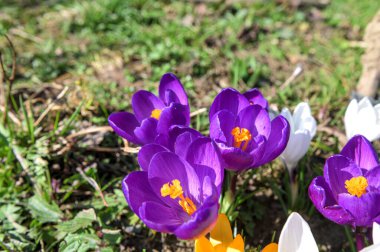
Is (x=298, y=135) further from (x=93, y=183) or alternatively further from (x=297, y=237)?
(x=93, y=183)

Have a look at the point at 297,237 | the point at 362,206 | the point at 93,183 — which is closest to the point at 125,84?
the point at 93,183

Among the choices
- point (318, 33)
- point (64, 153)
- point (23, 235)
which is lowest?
point (23, 235)

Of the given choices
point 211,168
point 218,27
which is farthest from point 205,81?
point 211,168

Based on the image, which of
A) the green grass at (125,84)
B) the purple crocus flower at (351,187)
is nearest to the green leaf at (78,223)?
the green grass at (125,84)

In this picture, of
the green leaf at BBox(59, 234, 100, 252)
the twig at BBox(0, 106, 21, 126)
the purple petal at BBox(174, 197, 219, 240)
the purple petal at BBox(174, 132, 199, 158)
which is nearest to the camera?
the purple petal at BBox(174, 197, 219, 240)

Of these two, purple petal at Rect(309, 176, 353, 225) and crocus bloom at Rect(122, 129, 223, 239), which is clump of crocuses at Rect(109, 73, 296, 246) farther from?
purple petal at Rect(309, 176, 353, 225)

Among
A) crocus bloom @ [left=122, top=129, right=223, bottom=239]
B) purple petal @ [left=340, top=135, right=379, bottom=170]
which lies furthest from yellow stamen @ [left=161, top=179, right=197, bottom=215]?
purple petal @ [left=340, top=135, right=379, bottom=170]

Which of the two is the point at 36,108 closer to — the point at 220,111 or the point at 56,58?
the point at 56,58
